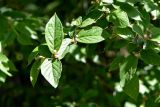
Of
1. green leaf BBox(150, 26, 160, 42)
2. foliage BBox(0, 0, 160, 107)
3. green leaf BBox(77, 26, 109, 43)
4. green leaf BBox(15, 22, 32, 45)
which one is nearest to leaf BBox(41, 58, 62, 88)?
foliage BBox(0, 0, 160, 107)

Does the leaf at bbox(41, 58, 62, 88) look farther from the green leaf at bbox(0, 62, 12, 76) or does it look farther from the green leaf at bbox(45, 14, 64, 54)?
the green leaf at bbox(0, 62, 12, 76)

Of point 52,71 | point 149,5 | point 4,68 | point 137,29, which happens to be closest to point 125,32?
point 137,29

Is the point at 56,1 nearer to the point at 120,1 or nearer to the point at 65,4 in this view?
the point at 65,4

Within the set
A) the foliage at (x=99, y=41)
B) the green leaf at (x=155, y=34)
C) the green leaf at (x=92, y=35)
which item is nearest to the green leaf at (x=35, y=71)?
the foliage at (x=99, y=41)

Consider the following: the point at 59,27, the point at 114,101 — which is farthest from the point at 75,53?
the point at 59,27

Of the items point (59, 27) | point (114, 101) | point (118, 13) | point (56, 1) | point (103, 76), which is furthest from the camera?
point (56, 1)

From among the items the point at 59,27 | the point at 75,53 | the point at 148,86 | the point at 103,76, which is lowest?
the point at 103,76

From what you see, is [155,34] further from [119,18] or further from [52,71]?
[52,71]
